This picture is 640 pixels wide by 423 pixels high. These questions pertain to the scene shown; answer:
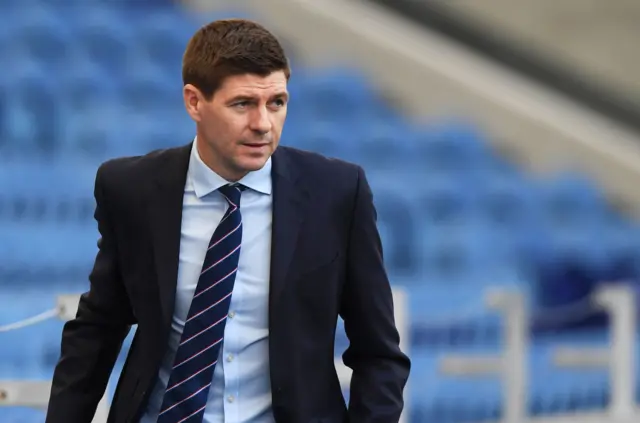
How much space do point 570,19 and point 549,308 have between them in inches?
107

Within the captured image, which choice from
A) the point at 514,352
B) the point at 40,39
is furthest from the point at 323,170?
the point at 40,39

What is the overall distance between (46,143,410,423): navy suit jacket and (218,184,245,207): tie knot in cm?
5

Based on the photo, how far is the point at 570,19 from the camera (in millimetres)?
9461

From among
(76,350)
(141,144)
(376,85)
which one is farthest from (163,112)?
(76,350)

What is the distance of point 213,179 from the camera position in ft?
5.81

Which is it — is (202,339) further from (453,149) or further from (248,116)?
(453,149)

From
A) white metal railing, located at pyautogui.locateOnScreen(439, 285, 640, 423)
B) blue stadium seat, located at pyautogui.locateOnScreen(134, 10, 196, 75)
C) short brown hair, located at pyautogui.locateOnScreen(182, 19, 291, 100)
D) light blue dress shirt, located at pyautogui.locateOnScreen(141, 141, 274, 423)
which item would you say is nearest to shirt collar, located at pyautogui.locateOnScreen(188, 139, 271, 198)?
light blue dress shirt, located at pyautogui.locateOnScreen(141, 141, 274, 423)

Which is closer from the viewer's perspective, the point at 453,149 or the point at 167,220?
the point at 167,220

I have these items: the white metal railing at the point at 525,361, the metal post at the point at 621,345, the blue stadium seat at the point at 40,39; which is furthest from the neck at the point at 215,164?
the blue stadium seat at the point at 40,39

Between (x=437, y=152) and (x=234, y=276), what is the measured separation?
6.43 metres

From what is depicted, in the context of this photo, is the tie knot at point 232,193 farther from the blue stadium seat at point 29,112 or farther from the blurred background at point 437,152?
the blue stadium seat at point 29,112

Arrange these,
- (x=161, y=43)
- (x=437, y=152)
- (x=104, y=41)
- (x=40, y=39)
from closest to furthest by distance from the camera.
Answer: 1. (x=40, y=39)
2. (x=104, y=41)
3. (x=161, y=43)
4. (x=437, y=152)

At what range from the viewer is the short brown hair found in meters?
1.68

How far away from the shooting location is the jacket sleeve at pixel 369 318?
1.76 metres
